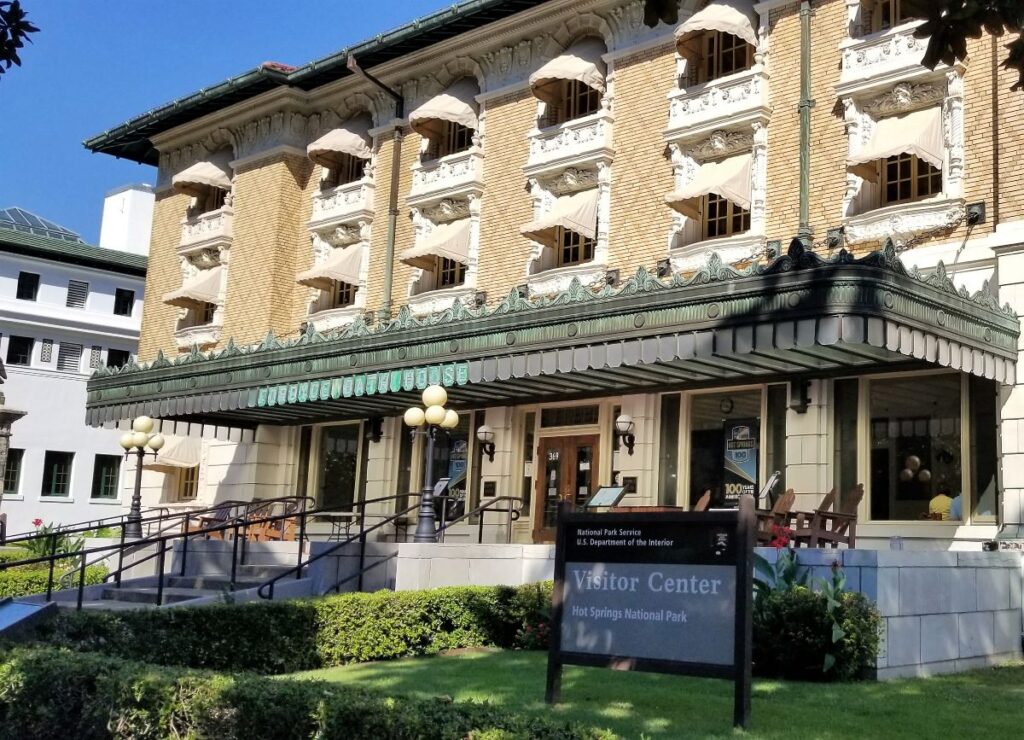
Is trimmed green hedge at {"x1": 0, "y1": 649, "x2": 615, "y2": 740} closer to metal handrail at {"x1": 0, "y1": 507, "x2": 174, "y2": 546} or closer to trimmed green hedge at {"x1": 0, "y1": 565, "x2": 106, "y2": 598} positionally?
metal handrail at {"x1": 0, "y1": 507, "x2": 174, "y2": 546}

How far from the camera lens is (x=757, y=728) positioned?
8.03m

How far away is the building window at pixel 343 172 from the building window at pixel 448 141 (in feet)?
7.90

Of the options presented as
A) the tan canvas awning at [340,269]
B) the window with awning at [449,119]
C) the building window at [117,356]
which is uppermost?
the window with awning at [449,119]

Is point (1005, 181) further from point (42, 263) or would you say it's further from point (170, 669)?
point (42, 263)

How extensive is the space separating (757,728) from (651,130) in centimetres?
1544

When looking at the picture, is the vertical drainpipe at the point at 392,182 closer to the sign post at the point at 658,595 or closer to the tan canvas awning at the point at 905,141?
the tan canvas awning at the point at 905,141

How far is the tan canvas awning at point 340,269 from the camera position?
2652cm

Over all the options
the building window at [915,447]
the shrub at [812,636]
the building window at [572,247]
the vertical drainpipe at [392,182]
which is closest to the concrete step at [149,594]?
the shrub at [812,636]

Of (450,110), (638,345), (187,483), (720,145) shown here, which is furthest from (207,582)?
(187,483)

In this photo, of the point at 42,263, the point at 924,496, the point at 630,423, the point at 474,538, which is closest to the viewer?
the point at 924,496

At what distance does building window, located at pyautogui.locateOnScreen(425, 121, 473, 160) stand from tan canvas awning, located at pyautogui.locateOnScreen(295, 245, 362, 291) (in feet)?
9.22

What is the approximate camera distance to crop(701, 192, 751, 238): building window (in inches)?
805

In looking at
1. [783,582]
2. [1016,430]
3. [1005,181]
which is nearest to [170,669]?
[783,582]

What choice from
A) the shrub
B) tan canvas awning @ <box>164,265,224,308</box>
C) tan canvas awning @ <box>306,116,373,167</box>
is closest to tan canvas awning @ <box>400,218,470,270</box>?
tan canvas awning @ <box>306,116,373,167</box>
